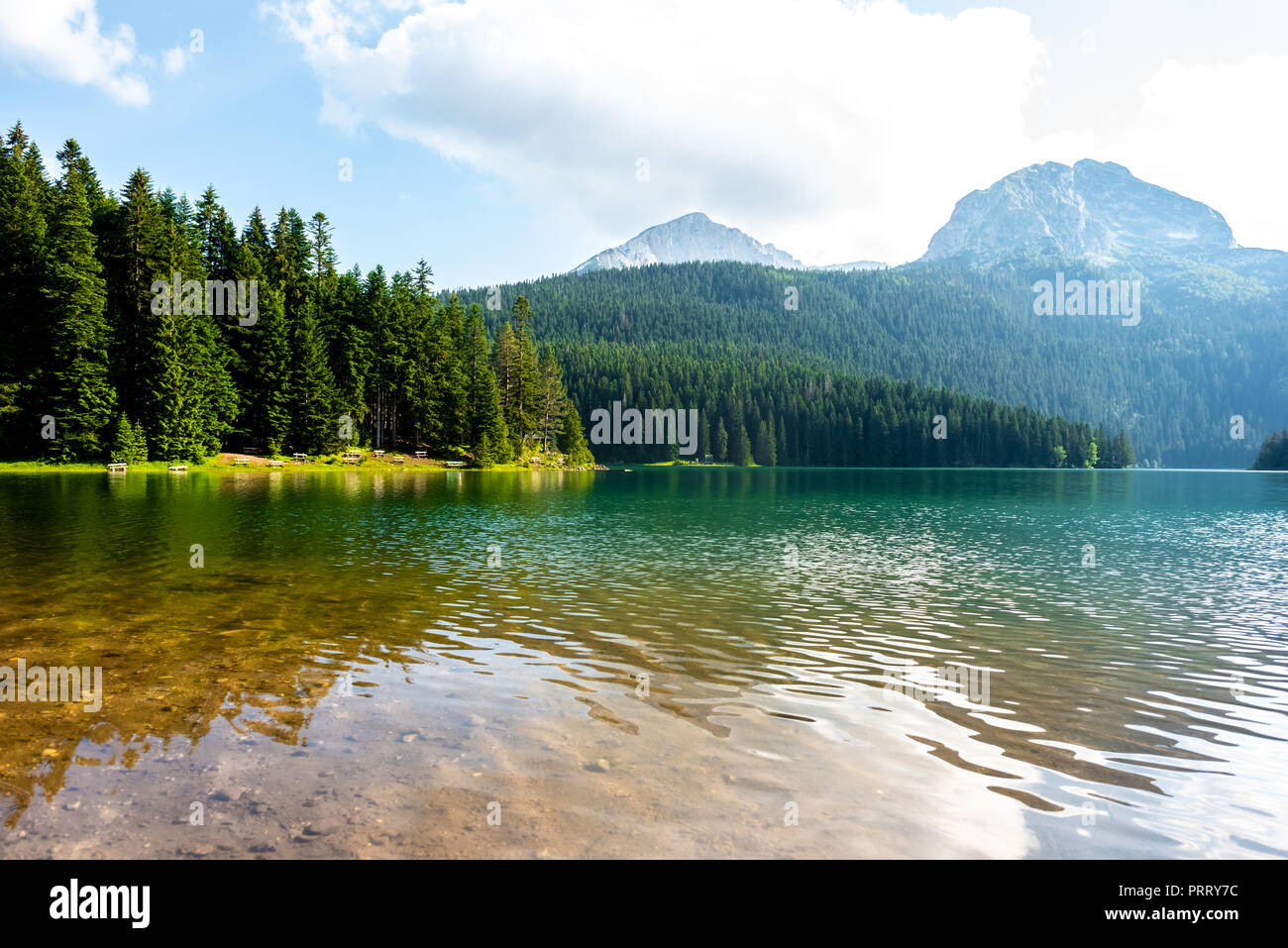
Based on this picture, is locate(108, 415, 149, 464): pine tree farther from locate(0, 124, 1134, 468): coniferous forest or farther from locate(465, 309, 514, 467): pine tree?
locate(465, 309, 514, 467): pine tree

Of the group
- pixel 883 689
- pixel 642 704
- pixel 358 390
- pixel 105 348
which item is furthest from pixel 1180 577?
pixel 358 390

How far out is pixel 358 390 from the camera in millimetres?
96875

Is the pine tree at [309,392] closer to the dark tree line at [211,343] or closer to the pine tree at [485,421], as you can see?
the dark tree line at [211,343]

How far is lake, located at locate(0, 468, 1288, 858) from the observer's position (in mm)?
7246

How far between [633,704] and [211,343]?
84.7 metres

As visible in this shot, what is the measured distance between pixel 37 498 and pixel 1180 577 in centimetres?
5704

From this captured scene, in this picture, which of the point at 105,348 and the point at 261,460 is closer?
the point at 105,348

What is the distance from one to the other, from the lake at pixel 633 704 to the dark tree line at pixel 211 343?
5118 cm

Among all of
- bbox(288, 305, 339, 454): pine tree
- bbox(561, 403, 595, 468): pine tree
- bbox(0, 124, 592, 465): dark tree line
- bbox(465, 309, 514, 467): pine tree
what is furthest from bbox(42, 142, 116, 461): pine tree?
bbox(561, 403, 595, 468): pine tree

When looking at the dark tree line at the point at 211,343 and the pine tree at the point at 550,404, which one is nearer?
the dark tree line at the point at 211,343

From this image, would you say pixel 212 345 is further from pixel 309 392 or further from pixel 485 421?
pixel 485 421

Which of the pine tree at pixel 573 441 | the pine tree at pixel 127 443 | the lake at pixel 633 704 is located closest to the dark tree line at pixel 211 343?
the pine tree at pixel 127 443

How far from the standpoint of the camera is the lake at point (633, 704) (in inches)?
285
